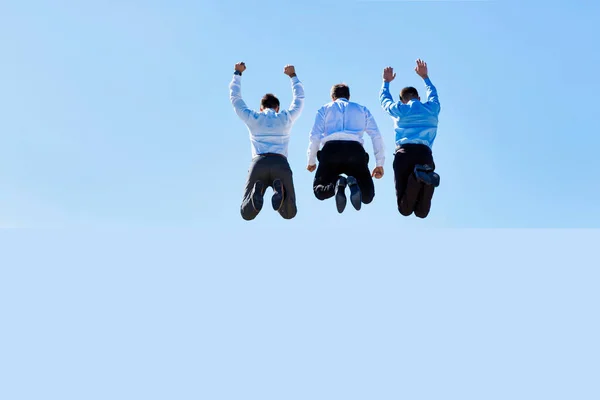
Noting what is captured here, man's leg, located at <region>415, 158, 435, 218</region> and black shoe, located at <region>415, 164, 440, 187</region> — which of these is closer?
black shoe, located at <region>415, 164, 440, 187</region>

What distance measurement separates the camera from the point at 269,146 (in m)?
9.45

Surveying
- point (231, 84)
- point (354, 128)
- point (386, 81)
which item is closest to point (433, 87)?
point (386, 81)

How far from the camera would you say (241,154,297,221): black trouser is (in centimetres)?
923

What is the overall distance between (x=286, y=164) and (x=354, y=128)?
119 centimetres

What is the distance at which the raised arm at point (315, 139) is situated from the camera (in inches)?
377

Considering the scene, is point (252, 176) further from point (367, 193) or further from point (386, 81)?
point (386, 81)

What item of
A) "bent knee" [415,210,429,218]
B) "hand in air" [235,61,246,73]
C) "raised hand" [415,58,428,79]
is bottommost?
"bent knee" [415,210,429,218]

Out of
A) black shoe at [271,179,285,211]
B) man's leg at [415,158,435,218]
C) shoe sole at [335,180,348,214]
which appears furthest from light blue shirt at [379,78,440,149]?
black shoe at [271,179,285,211]

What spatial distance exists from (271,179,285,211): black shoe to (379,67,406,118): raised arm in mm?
2160

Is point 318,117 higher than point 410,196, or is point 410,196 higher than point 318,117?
point 318,117

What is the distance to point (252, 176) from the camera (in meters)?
9.30

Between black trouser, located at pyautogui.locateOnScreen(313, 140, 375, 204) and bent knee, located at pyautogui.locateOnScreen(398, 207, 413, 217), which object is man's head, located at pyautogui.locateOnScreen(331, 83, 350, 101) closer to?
black trouser, located at pyautogui.locateOnScreen(313, 140, 375, 204)

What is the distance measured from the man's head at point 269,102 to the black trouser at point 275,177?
0.89 m

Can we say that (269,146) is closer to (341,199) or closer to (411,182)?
(341,199)
